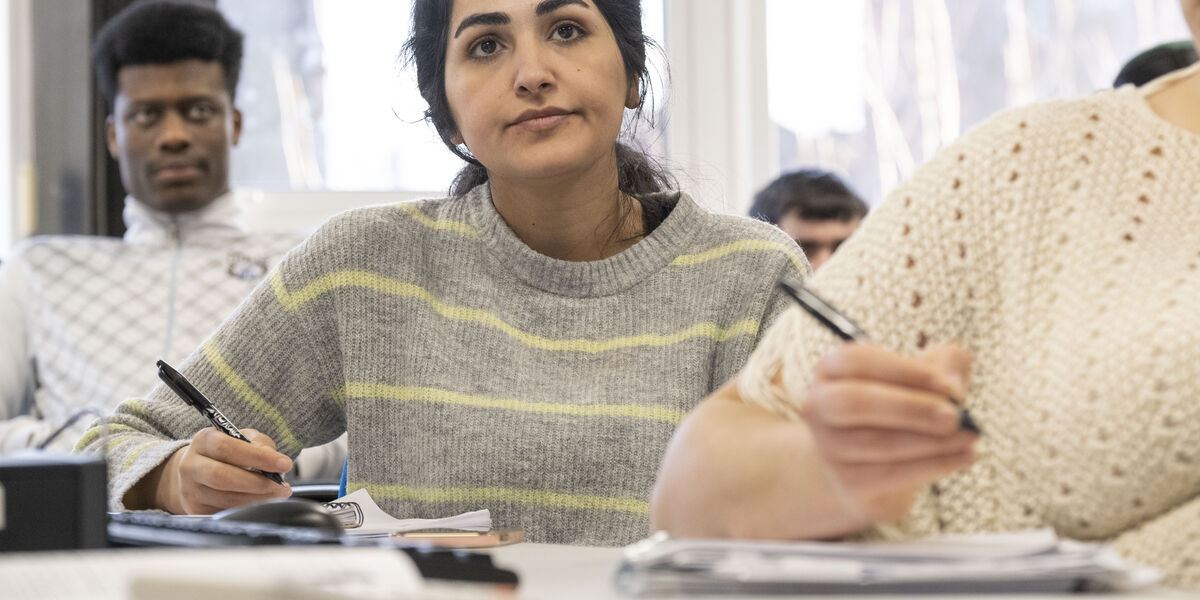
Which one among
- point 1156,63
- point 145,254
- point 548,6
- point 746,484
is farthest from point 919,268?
point 145,254

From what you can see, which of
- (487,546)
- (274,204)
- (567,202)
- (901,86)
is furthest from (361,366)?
(901,86)

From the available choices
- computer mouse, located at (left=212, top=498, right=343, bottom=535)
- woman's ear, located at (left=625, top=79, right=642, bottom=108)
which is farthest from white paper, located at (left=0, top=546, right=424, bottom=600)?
woman's ear, located at (left=625, top=79, right=642, bottom=108)

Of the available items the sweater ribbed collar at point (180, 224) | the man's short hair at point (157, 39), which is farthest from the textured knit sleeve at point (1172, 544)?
the man's short hair at point (157, 39)

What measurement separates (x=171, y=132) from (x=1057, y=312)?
2.26 meters

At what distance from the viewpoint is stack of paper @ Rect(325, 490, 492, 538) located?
1.07 meters

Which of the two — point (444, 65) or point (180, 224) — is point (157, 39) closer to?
point (180, 224)

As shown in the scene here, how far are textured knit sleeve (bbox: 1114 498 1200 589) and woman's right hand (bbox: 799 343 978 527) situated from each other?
7.7 inches

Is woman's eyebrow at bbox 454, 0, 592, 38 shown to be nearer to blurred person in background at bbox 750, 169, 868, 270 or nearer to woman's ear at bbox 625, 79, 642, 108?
woman's ear at bbox 625, 79, 642, 108

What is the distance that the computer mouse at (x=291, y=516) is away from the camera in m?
0.85

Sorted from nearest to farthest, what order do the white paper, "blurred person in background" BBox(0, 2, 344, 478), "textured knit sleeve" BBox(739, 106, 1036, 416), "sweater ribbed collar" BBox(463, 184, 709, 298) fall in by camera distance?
the white paper, "textured knit sleeve" BBox(739, 106, 1036, 416), "sweater ribbed collar" BBox(463, 184, 709, 298), "blurred person in background" BBox(0, 2, 344, 478)

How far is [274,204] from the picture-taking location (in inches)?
120

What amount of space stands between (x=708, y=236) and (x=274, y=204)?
1.84 metres

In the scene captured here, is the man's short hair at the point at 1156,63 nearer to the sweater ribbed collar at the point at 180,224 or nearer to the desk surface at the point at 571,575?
the desk surface at the point at 571,575

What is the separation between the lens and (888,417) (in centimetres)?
63
